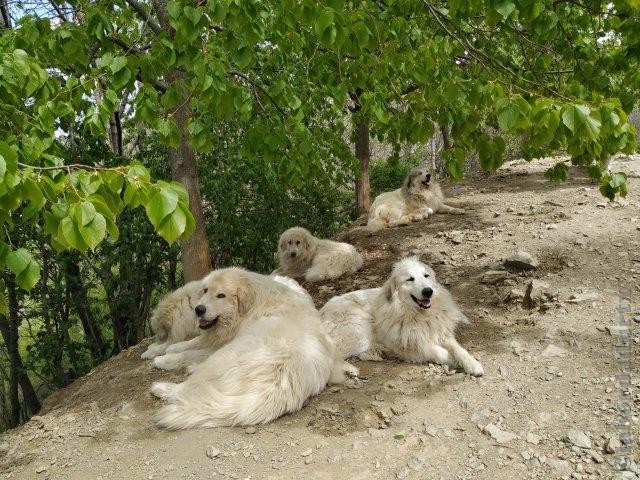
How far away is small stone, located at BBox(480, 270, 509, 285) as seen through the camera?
6164 millimetres

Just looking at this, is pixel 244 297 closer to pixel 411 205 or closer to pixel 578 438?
pixel 578 438

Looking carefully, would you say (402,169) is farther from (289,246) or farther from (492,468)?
(492,468)

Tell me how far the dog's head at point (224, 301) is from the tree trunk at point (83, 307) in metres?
3.75

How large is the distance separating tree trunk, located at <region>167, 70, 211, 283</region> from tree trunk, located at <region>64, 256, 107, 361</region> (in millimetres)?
2360

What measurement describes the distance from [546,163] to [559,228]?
7364 millimetres

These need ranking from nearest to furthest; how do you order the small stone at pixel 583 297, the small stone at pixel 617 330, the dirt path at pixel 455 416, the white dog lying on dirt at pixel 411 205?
the dirt path at pixel 455 416, the small stone at pixel 617 330, the small stone at pixel 583 297, the white dog lying on dirt at pixel 411 205

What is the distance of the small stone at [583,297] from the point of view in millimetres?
5164

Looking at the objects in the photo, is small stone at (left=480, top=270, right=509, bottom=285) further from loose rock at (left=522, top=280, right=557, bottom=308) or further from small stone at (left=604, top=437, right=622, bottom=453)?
small stone at (left=604, top=437, right=622, bottom=453)

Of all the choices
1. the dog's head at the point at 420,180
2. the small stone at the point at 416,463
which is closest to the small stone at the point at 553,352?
the small stone at the point at 416,463

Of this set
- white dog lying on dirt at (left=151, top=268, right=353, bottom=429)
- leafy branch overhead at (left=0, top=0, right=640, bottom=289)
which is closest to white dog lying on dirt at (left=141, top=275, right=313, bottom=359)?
white dog lying on dirt at (left=151, top=268, right=353, bottom=429)

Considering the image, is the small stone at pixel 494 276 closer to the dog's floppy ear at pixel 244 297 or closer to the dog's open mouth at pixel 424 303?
the dog's open mouth at pixel 424 303

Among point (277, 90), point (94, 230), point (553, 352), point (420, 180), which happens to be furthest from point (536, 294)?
point (420, 180)

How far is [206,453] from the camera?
11.5 feet

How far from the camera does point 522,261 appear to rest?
621 centimetres
